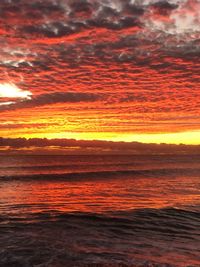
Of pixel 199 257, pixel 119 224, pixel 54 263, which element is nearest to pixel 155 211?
pixel 119 224

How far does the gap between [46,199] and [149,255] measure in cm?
1928

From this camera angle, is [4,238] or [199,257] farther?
[4,238]

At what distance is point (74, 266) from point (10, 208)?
14670 millimetres

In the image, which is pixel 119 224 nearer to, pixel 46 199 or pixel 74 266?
pixel 74 266

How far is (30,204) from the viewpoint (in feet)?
89.9

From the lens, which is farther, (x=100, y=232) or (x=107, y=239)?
(x=100, y=232)

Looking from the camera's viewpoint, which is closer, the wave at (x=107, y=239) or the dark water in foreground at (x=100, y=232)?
the wave at (x=107, y=239)

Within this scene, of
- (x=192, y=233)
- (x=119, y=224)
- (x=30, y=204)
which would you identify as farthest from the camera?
(x=30, y=204)

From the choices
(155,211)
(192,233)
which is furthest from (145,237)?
(155,211)

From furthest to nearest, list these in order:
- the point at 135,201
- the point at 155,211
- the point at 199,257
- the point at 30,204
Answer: the point at 135,201 < the point at 30,204 < the point at 155,211 < the point at 199,257

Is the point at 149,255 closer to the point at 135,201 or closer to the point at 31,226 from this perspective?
the point at 31,226

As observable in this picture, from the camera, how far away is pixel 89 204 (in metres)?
27.8

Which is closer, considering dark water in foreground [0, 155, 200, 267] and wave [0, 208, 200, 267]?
wave [0, 208, 200, 267]

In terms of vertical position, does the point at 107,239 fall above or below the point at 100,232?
above
